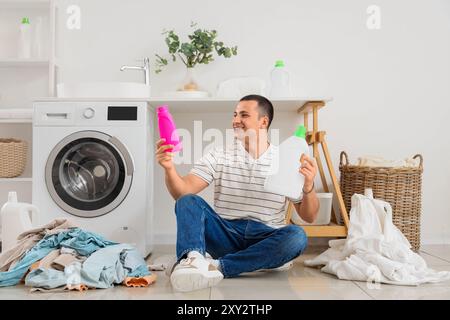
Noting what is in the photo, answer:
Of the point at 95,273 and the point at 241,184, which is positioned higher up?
the point at 241,184

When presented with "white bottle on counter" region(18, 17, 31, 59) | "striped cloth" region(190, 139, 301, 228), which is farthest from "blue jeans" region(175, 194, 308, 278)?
"white bottle on counter" region(18, 17, 31, 59)

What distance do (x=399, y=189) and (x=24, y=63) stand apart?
2.36 m

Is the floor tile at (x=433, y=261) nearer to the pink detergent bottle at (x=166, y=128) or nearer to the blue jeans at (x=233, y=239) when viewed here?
the blue jeans at (x=233, y=239)

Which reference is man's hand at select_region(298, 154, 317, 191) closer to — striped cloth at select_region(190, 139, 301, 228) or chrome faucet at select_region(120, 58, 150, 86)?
striped cloth at select_region(190, 139, 301, 228)

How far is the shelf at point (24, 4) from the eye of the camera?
10.8 ft

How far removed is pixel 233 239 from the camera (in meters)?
2.24

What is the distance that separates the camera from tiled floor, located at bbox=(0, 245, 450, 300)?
74.4 inches

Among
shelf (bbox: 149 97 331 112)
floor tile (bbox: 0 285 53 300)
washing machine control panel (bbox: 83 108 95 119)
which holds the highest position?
shelf (bbox: 149 97 331 112)

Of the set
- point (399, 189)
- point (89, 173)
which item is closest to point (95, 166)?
point (89, 173)

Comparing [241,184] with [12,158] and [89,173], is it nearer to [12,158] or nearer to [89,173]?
[89,173]

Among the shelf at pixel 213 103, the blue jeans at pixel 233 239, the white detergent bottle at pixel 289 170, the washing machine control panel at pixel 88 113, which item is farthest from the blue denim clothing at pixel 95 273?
the shelf at pixel 213 103

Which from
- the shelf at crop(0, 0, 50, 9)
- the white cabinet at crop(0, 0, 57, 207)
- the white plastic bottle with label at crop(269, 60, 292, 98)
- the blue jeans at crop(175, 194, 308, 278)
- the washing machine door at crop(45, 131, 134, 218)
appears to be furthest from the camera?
the white cabinet at crop(0, 0, 57, 207)

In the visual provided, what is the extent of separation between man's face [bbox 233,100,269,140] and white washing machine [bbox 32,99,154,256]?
653mm

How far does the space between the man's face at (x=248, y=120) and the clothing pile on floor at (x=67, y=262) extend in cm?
71
